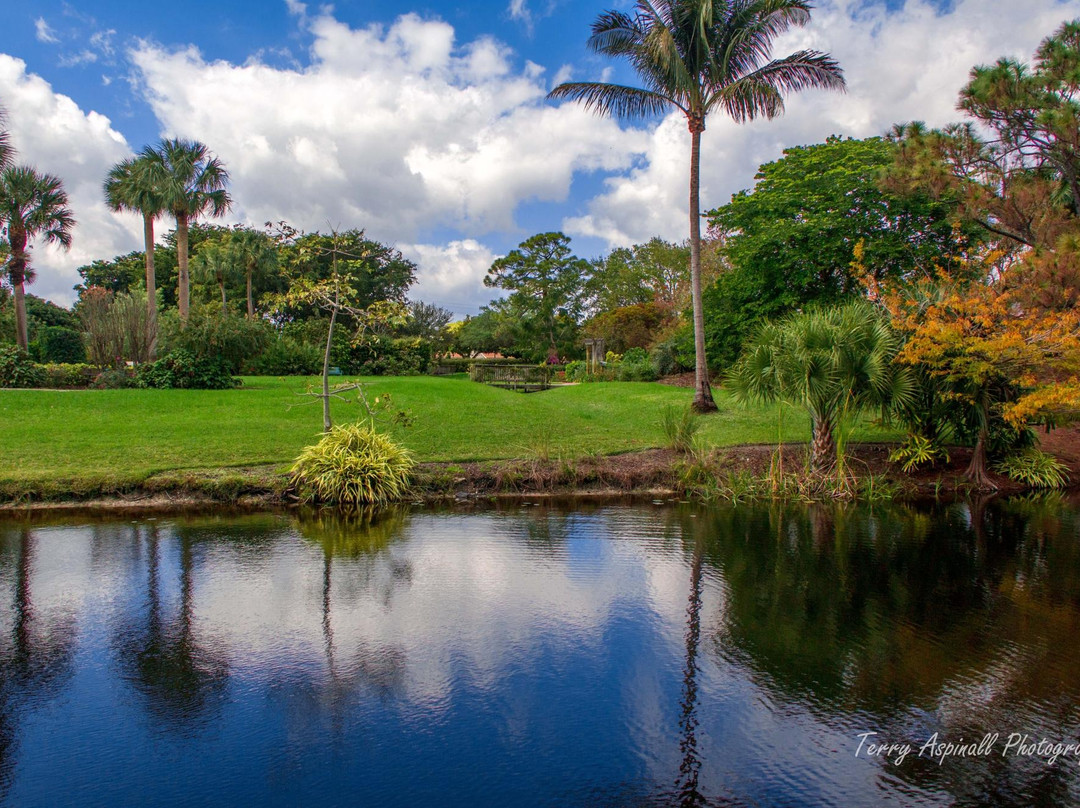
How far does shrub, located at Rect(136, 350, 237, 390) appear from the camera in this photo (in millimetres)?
22078

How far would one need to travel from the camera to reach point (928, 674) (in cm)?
492

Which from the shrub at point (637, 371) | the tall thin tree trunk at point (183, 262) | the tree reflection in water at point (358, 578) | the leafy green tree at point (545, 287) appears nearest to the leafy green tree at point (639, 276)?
the leafy green tree at point (545, 287)

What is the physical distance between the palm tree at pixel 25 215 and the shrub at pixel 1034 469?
36021 millimetres

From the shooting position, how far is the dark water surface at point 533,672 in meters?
3.77

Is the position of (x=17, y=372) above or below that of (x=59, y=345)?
below

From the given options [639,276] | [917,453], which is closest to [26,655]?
[917,453]

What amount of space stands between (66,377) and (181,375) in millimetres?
4084

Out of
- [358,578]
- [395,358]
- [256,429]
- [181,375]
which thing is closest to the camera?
[358,578]

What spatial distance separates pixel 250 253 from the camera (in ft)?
152

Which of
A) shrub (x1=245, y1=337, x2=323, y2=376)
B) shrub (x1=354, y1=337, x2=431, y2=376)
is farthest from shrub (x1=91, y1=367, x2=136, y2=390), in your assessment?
shrub (x1=354, y1=337, x2=431, y2=376)

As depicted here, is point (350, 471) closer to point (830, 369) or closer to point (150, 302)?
point (830, 369)

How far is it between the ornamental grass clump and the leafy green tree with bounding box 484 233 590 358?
141ft

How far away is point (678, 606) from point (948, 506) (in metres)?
7.11

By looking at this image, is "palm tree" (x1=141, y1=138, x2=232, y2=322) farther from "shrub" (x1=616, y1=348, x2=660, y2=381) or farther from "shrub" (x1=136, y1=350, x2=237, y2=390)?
"shrub" (x1=616, y1=348, x2=660, y2=381)
